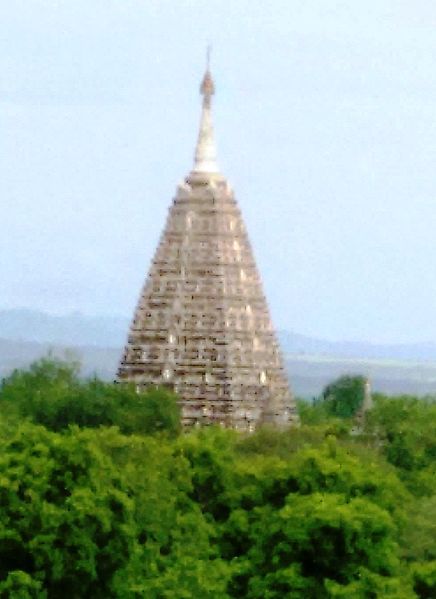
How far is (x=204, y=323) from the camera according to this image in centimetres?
13025

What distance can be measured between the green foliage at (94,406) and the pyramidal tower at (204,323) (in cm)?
304

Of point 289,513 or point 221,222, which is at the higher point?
point 221,222

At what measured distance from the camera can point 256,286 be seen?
5177 inches

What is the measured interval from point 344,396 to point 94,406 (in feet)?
132

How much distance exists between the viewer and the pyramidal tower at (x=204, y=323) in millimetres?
130000

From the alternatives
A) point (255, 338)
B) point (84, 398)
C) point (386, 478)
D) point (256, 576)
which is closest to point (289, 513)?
point (256, 576)

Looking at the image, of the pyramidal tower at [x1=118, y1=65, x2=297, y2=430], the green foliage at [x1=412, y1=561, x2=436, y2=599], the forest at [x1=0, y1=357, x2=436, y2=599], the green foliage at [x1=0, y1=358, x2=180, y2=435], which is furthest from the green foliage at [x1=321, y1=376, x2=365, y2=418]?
the green foliage at [x1=412, y1=561, x2=436, y2=599]

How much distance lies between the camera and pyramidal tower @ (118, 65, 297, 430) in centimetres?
Answer: 13000

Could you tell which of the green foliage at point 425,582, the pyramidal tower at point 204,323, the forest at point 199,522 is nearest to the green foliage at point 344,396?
the pyramidal tower at point 204,323

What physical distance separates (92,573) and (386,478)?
50.4 ft

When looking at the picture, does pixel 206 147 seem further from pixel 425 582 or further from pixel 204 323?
pixel 425 582

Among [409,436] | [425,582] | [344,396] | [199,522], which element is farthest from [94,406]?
[344,396]

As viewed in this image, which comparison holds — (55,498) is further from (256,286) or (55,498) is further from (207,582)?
(256,286)

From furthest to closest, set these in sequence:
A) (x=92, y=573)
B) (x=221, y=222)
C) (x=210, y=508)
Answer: (x=221, y=222), (x=210, y=508), (x=92, y=573)
